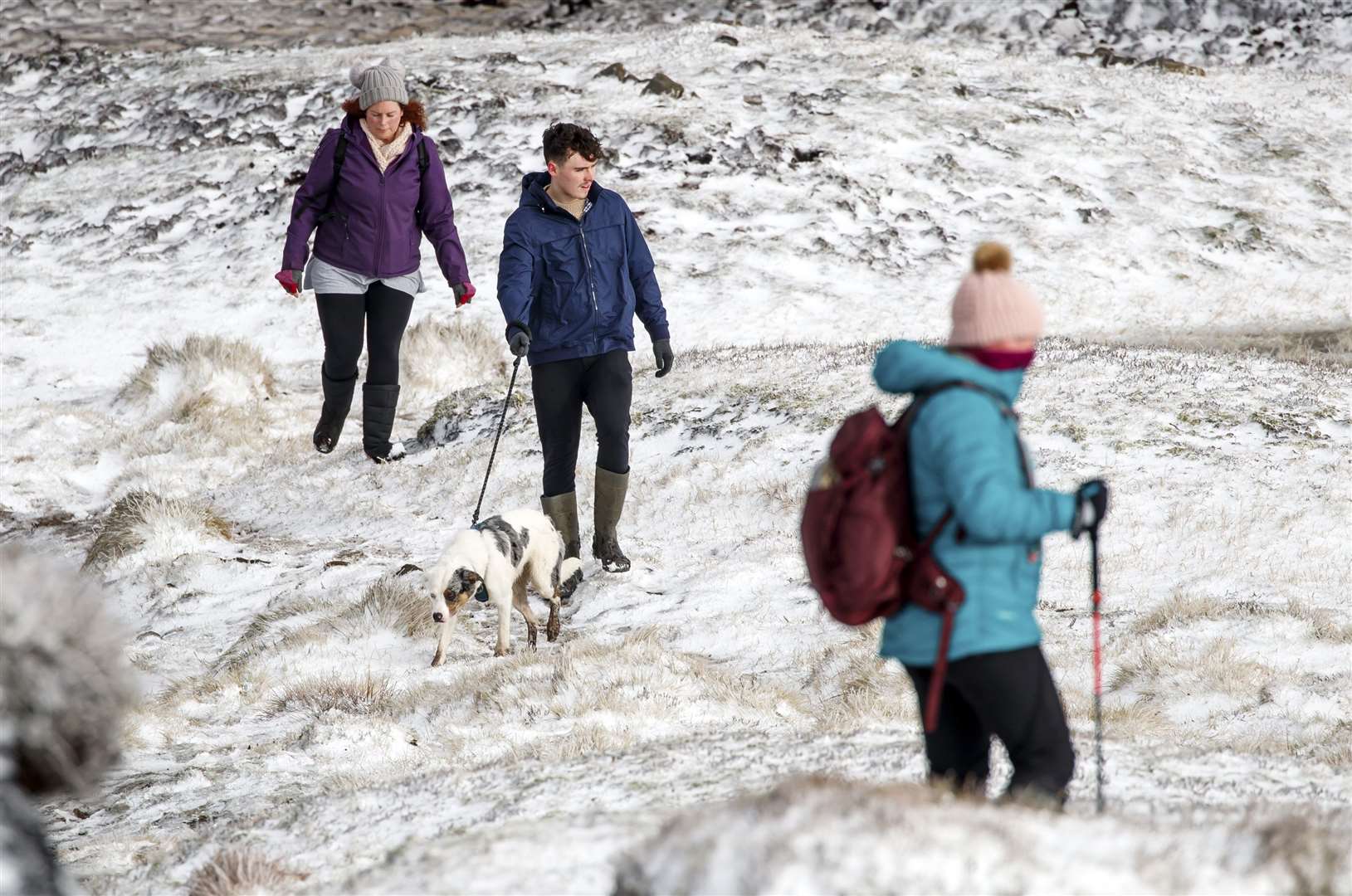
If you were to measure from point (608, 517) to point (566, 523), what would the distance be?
295mm

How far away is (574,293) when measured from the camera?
8.19 m

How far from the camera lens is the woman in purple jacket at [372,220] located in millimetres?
10266

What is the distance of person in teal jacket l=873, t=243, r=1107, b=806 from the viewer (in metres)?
3.52

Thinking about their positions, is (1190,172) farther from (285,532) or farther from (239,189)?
(285,532)

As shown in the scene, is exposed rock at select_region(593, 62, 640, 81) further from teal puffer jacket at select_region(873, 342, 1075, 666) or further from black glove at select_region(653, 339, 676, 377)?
teal puffer jacket at select_region(873, 342, 1075, 666)

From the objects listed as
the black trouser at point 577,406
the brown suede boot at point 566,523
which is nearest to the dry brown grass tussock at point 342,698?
the brown suede boot at point 566,523

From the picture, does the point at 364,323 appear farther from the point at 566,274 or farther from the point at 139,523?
the point at 566,274

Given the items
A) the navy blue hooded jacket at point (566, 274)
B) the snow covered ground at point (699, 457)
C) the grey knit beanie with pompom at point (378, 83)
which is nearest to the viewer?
the snow covered ground at point (699, 457)

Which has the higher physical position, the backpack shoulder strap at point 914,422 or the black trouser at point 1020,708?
the backpack shoulder strap at point 914,422

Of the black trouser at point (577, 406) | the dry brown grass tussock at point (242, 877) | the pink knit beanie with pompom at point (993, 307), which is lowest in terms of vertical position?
the dry brown grass tussock at point (242, 877)

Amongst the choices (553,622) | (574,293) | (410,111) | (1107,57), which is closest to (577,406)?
(574,293)

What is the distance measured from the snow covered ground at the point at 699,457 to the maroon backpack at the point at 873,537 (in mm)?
507

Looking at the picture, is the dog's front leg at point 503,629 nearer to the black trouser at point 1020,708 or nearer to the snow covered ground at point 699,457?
the snow covered ground at point 699,457

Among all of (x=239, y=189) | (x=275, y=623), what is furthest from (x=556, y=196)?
(x=239, y=189)
